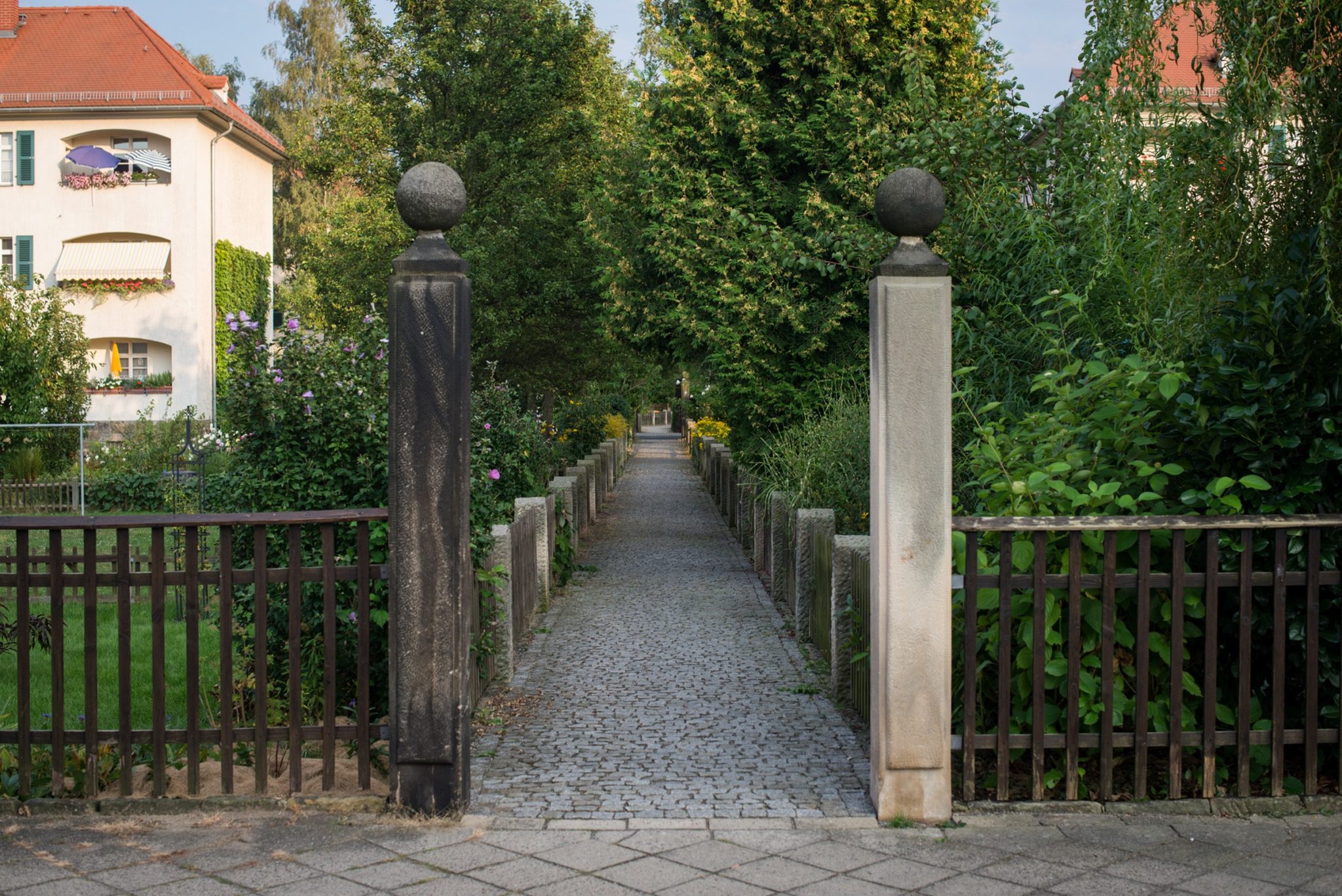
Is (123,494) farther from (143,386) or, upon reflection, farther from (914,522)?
(914,522)

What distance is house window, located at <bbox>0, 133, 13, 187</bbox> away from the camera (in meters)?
32.3

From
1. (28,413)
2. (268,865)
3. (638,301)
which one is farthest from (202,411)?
(268,865)

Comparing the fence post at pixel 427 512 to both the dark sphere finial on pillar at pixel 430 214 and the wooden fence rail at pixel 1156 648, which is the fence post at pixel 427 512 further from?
the wooden fence rail at pixel 1156 648

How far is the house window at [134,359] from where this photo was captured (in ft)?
107

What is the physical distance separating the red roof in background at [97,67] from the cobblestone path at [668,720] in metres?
26.2

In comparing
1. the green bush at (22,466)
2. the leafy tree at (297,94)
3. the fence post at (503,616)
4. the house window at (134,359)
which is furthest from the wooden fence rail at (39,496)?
the leafy tree at (297,94)

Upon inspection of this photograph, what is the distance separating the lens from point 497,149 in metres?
19.8

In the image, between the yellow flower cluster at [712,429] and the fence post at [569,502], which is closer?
the fence post at [569,502]

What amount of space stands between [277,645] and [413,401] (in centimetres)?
217

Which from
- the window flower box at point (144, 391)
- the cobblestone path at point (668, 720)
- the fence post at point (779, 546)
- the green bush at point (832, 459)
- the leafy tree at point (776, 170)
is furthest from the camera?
the window flower box at point (144, 391)

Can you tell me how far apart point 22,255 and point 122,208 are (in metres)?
3.01

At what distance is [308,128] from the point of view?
3859 cm

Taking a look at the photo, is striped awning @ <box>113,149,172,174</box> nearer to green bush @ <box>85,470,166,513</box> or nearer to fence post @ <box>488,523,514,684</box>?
green bush @ <box>85,470,166,513</box>

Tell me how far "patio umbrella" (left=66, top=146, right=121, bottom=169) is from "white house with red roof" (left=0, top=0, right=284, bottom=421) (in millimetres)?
29
